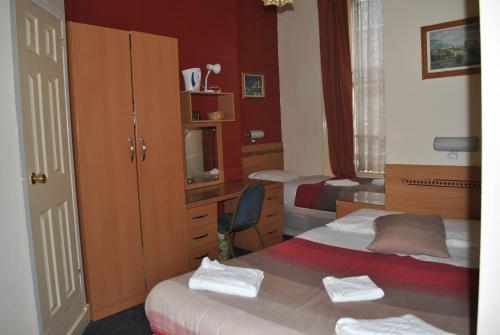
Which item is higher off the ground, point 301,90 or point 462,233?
point 301,90

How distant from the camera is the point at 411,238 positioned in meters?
2.26

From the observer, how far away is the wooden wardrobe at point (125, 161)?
8.74ft

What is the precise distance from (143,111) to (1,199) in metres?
1.34

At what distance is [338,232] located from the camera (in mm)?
2754

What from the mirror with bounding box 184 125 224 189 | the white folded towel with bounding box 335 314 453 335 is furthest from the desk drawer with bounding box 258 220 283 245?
the white folded towel with bounding box 335 314 453 335

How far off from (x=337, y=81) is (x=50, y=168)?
3572mm

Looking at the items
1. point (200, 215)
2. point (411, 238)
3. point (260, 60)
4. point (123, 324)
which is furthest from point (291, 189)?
point (123, 324)

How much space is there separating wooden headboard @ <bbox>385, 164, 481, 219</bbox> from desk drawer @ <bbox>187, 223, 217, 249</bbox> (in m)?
1.50

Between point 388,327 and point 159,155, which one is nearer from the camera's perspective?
point 388,327

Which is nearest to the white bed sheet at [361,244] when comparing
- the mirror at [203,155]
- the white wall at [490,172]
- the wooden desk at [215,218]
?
the wooden desk at [215,218]

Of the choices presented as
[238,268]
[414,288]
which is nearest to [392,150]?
[414,288]

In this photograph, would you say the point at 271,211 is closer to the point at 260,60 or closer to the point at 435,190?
the point at 435,190

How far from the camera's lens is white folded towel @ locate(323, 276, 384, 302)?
5.62 ft

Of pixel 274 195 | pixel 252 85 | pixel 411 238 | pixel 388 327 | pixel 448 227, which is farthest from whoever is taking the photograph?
pixel 252 85
